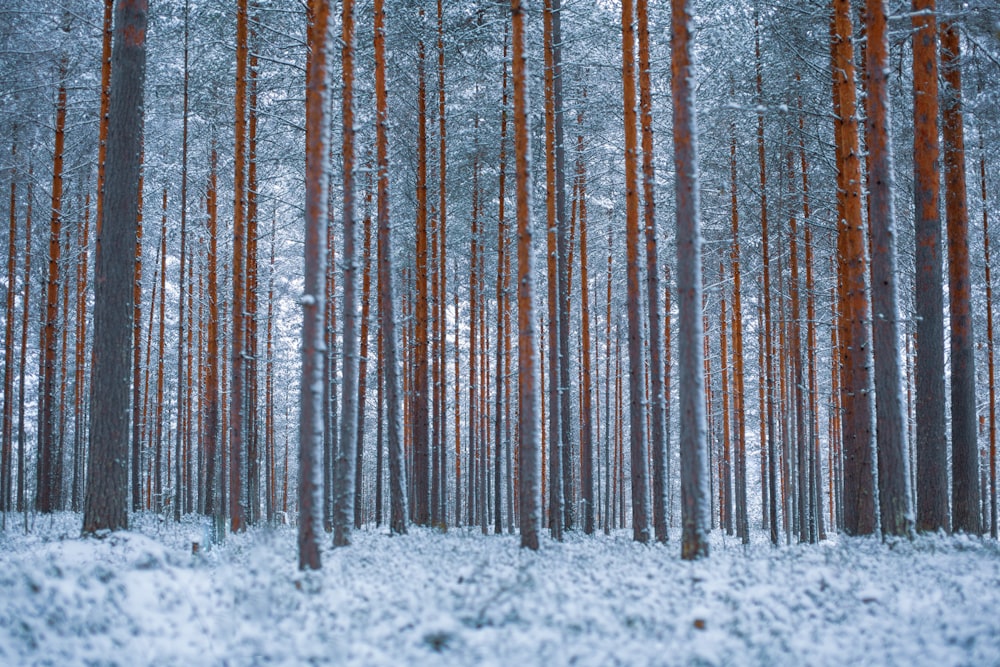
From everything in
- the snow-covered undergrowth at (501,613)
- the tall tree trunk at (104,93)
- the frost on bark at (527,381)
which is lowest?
the snow-covered undergrowth at (501,613)

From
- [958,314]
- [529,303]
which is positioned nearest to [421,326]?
[529,303]

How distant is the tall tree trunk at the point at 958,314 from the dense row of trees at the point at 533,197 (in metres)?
0.04

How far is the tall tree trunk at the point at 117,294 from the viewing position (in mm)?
8703

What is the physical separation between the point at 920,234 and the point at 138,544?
11.9 meters

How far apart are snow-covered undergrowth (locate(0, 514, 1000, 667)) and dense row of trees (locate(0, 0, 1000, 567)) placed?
1413mm

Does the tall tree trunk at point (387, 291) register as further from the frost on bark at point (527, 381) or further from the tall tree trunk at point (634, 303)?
the tall tree trunk at point (634, 303)

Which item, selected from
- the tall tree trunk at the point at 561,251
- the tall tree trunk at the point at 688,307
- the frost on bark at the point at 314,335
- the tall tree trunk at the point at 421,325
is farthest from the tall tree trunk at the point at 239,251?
the tall tree trunk at the point at 688,307

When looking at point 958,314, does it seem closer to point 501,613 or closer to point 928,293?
point 928,293

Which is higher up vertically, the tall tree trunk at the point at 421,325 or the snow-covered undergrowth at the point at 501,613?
the tall tree trunk at the point at 421,325

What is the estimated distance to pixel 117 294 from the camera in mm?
8930

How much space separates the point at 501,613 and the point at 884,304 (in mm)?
7195

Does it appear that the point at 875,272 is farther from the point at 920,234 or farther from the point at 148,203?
the point at 148,203

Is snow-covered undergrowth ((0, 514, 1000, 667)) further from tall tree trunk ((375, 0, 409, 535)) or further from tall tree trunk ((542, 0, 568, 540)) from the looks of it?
tall tree trunk ((542, 0, 568, 540))

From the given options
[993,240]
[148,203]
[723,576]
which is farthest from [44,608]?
[993,240]
